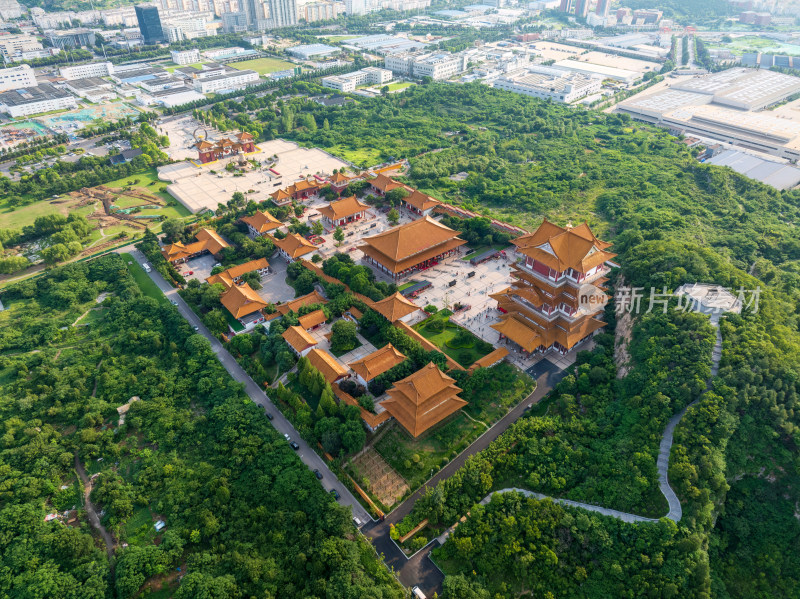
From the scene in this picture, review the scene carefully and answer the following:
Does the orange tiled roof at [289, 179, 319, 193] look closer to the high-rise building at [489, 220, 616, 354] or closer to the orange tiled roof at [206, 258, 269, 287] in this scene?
the orange tiled roof at [206, 258, 269, 287]

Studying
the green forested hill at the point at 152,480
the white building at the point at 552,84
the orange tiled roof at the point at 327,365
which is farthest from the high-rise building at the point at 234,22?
the orange tiled roof at the point at 327,365

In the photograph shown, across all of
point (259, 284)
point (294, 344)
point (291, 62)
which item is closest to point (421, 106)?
point (291, 62)

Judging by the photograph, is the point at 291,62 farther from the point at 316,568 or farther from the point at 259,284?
the point at 316,568

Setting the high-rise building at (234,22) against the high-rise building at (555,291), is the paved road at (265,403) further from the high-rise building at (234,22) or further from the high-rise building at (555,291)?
the high-rise building at (234,22)

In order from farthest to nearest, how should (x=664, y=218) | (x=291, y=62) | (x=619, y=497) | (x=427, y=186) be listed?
(x=291, y=62)
(x=427, y=186)
(x=664, y=218)
(x=619, y=497)

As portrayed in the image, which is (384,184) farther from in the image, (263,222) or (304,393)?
(304,393)
